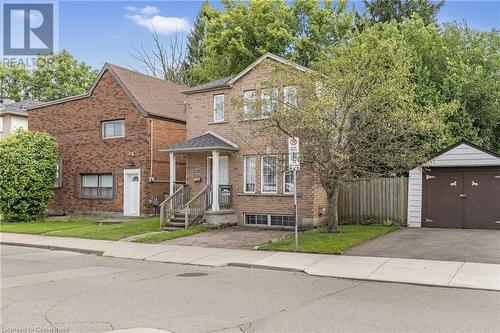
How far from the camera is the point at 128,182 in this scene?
25.2 metres

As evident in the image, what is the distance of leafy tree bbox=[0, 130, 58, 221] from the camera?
81.0ft

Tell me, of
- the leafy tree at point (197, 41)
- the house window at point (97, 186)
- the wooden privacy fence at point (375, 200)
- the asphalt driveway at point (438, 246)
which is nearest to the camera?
the asphalt driveway at point (438, 246)

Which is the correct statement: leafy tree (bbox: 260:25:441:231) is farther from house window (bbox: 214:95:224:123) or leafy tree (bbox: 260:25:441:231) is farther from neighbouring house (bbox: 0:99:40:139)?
neighbouring house (bbox: 0:99:40:139)

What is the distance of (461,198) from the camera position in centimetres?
1769

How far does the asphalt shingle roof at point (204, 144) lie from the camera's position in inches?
786

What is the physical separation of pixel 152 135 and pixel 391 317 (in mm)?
19360

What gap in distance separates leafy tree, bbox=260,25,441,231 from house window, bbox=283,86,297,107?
31 centimetres

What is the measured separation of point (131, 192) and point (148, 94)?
5532mm

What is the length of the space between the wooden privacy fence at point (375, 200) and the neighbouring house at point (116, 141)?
31.7 ft

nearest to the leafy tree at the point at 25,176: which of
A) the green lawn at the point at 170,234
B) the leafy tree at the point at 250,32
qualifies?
the green lawn at the point at 170,234

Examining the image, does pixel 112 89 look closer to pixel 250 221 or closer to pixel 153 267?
pixel 250 221

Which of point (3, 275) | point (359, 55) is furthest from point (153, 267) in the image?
point (359, 55)

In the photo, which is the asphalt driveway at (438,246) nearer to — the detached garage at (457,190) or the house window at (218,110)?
the detached garage at (457,190)

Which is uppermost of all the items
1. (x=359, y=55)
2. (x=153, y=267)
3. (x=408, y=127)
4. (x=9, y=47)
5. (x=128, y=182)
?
(x=9, y=47)
